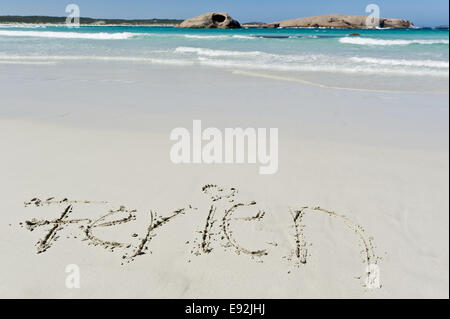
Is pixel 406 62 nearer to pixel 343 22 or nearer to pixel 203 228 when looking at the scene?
pixel 203 228

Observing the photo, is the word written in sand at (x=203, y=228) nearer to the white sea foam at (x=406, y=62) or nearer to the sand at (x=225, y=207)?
the sand at (x=225, y=207)

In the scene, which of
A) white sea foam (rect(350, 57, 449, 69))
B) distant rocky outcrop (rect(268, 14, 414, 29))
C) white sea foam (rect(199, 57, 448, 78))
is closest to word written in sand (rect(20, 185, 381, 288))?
white sea foam (rect(199, 57, 448, 78))

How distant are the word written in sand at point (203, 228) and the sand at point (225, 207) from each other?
0.01 metres

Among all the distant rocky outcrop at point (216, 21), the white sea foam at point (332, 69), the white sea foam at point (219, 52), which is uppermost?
the distant rocky outcrop at point (216, 21)

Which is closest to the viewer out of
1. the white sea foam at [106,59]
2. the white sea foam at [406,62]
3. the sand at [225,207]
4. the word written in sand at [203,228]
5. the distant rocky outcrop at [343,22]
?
the sand at [225,207]

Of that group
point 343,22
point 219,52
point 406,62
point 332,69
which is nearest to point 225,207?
point 332,69

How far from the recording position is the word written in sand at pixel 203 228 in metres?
2.33

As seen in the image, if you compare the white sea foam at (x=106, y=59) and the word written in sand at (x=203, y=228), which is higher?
the white sea foam at (x=106, y=59)

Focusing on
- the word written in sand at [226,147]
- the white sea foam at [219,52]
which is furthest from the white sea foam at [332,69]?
the word written in sand at [226,147]

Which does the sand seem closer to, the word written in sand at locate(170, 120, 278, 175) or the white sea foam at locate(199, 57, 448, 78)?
the word written in sand at locate(170, 120, 278, 175)

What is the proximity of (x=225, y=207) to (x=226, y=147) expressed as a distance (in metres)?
1.31

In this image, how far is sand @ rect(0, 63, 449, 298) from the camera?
2.13 metres

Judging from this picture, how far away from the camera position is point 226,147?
4039 mm
